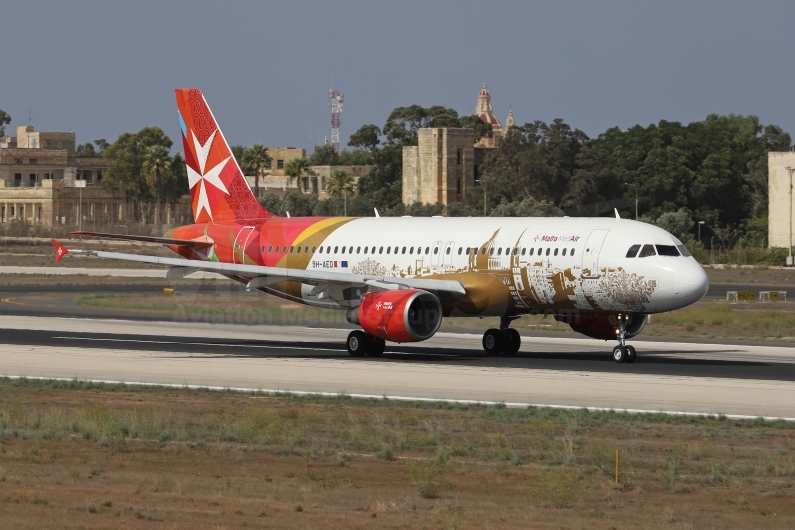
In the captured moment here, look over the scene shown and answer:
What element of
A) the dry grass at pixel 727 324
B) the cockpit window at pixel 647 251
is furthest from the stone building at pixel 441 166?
the cockpit window at pixel 647 251

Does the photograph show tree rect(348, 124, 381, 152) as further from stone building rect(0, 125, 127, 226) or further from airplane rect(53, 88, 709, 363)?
airplane rect(53, 88, 709, 363)

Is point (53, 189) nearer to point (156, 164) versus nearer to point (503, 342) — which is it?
point (156, 164)

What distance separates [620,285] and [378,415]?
39.1 ft

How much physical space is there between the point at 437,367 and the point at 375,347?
357cm

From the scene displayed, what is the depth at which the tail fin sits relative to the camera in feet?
148

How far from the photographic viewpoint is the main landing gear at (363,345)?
37969 millimetres

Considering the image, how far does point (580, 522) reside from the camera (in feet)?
51.6

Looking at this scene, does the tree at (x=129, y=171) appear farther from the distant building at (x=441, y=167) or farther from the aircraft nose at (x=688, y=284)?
the aircraft nose at (x=688, y=284)

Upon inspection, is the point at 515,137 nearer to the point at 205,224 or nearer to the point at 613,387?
the point at 205,224

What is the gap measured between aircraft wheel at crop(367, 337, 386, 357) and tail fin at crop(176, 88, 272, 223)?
8580mm

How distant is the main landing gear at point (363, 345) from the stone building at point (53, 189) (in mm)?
118411

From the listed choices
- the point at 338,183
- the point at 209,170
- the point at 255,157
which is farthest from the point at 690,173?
the point at 209,170

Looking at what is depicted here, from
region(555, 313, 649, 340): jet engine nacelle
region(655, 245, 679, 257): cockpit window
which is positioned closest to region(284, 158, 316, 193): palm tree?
region(555, 313, 649, 340): jet engine nacelle

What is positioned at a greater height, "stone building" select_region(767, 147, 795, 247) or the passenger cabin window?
"stone building" select_region(767, 147, 795, 247)
